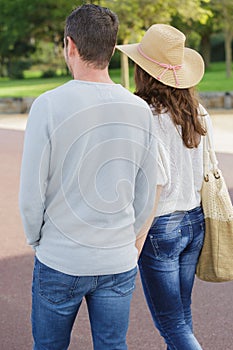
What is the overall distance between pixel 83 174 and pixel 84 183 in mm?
30

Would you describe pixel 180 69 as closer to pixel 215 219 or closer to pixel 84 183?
pixel 215 219

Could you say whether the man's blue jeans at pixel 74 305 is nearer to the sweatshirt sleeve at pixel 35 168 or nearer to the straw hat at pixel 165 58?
the sweatshirt sleeve at pixel 35 168

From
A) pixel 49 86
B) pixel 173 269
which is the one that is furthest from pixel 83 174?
pixel 49 86

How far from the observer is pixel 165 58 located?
2.70 m

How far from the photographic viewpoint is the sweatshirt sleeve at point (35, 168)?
2.02 metres

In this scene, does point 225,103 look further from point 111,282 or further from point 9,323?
point 111,282

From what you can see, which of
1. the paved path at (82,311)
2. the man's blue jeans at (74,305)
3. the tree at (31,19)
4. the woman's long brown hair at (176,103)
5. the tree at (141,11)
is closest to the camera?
the man's blue jeans at (74,305)

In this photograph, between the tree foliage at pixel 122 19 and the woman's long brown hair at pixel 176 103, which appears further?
the tree foliage at pixel 122 19

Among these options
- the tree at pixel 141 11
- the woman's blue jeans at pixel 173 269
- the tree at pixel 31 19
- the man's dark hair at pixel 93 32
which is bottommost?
the tree at pixel 31 19

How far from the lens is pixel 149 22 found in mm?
19172

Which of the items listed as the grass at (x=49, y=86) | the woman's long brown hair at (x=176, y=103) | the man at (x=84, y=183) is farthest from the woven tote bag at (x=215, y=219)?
the grass at (x=49, y=86)

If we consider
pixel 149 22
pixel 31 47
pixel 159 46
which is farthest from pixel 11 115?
pixel 31 47

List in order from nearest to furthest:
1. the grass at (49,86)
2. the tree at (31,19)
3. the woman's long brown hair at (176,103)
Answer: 1. the woman's long brown hair at (176,103)
2. the grass at (49,86)
3. the tree at (31,19)

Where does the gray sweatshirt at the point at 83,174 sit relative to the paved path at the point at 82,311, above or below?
above
